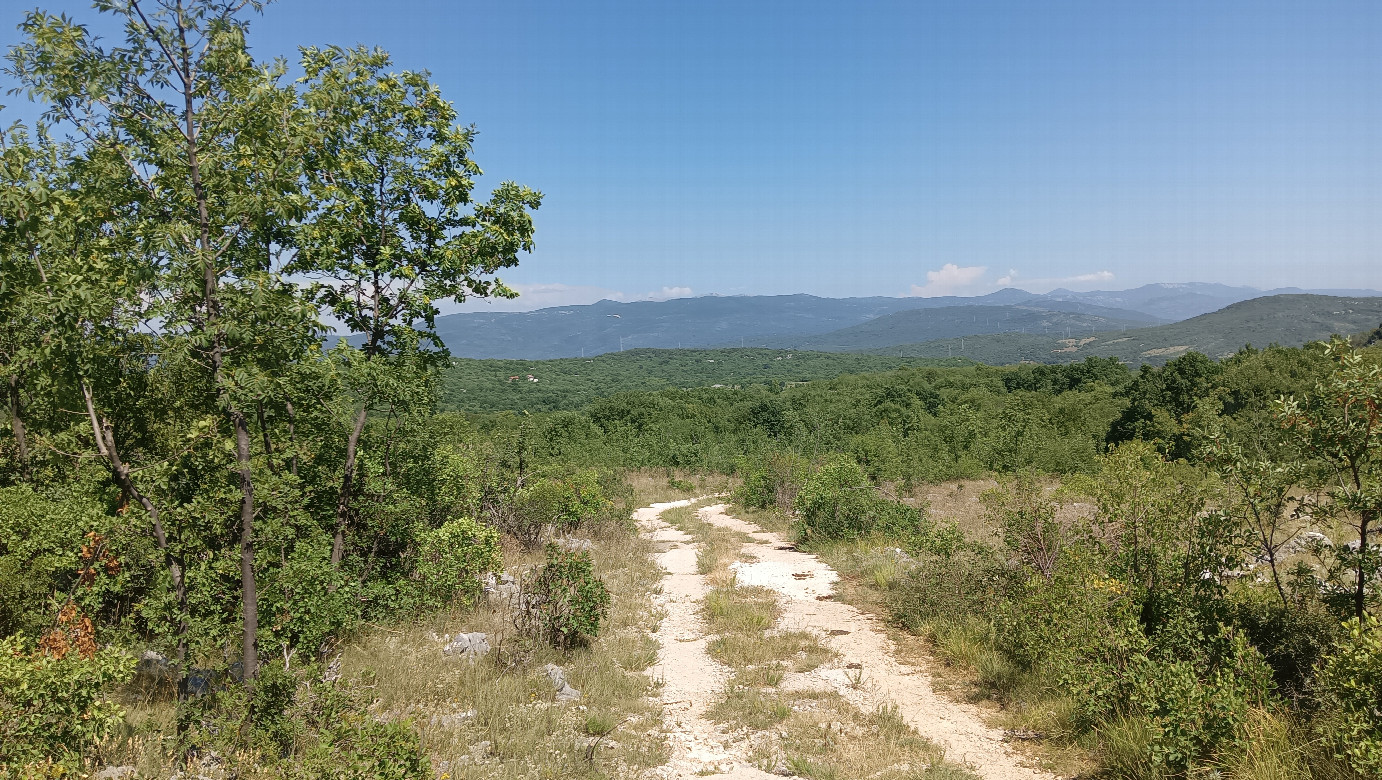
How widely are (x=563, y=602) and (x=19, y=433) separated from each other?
6.91 meters

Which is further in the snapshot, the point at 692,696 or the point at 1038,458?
the point at 1038,458

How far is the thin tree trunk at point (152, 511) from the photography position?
590 cm

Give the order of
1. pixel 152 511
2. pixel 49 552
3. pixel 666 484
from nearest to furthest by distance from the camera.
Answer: pixel 152 511
pixel 49 552
pixel 666 484

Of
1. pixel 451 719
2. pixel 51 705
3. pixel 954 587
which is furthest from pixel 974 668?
pixel 51 705

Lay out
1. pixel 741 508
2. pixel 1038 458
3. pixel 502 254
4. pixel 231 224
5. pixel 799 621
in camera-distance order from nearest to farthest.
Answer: pixel 231 224
pixel 502 254
pixel 799 621
pixel 741 508
pixel 1038 458

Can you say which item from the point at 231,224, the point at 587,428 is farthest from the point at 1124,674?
the point at 587,428

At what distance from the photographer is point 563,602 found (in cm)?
933

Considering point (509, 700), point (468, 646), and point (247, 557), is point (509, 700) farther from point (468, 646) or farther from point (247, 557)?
point (247, 557)

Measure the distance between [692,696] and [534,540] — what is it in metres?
8.06

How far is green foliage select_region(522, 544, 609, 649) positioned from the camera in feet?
30.1

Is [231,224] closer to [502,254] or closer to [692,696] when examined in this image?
[502,254]

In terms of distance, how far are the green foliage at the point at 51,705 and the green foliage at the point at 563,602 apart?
16.7 ft

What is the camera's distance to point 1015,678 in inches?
313

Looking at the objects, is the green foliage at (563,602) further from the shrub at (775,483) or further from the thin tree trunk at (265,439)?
the shrub at (775,483)
